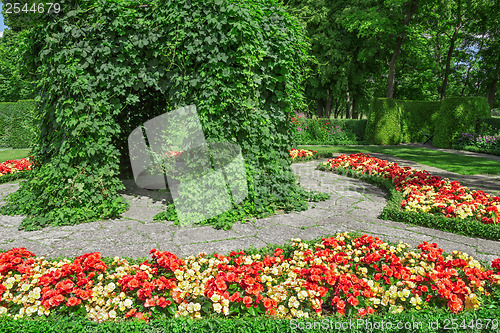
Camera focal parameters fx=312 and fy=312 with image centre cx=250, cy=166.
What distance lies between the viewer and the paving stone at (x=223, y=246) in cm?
372

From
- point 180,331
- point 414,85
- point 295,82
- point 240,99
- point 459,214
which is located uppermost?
point 414,85

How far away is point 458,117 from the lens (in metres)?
14.9

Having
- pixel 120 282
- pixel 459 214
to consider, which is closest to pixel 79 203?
pixel 120 282

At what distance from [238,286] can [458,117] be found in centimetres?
1618

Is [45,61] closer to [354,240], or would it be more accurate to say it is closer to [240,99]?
[240,99]

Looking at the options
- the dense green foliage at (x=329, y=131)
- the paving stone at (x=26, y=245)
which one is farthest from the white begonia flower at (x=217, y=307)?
the dense green foliage at (x=329, y=131)

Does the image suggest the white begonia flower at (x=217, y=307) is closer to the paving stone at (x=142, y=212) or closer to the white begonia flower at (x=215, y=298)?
the white begonia flower at (x=215, y=298)

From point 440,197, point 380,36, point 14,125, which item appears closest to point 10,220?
point 440,197

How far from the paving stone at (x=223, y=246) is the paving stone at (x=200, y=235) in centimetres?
13

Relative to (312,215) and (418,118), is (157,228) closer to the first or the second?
(312,215)

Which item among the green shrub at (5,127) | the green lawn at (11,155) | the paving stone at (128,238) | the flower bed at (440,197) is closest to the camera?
the paving stone at (128,238)

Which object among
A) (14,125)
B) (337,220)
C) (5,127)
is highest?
(14,125)

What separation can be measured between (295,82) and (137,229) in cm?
343

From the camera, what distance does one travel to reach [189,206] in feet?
15.5
